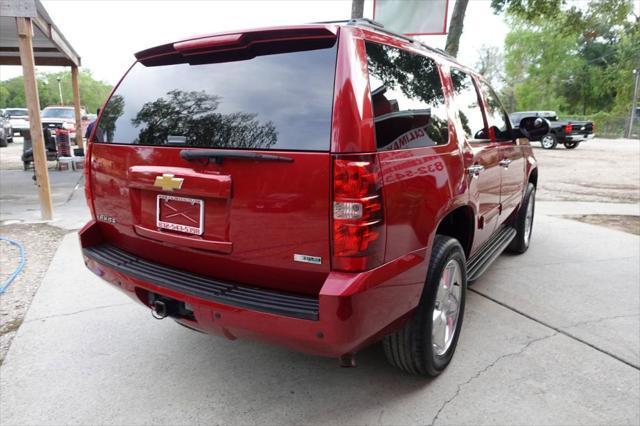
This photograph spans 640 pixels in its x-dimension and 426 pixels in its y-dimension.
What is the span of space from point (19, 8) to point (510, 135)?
6.44m

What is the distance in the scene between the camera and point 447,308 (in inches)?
113

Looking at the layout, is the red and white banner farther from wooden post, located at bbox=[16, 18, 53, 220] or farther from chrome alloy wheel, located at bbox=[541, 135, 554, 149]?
chrome alloy wheel, located at bbox=[541, 135, 554, 149]

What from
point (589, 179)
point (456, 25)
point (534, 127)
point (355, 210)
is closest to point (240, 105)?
point (355, 210)

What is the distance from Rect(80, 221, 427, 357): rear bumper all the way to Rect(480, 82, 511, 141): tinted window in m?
2.08

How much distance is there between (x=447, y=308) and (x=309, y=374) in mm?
972

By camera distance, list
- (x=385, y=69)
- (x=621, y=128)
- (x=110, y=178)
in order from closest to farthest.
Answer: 1. (x=385, y=69)
2. (x=110, y=178)
3. (x=621, y=128)

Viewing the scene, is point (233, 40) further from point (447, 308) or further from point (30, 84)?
point (30, 84)

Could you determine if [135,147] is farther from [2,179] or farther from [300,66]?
[2,179]

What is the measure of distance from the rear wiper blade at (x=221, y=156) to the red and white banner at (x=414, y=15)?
731cm

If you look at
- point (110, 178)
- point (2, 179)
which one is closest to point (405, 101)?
point (110, 178)

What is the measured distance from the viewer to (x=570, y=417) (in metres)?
2.41

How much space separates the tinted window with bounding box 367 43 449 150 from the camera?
2.11m

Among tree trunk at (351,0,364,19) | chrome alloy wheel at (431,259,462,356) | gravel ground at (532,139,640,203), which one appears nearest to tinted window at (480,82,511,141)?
chrome alloy wheel at (431,259,462,356)

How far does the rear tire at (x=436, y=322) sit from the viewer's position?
2.47m
